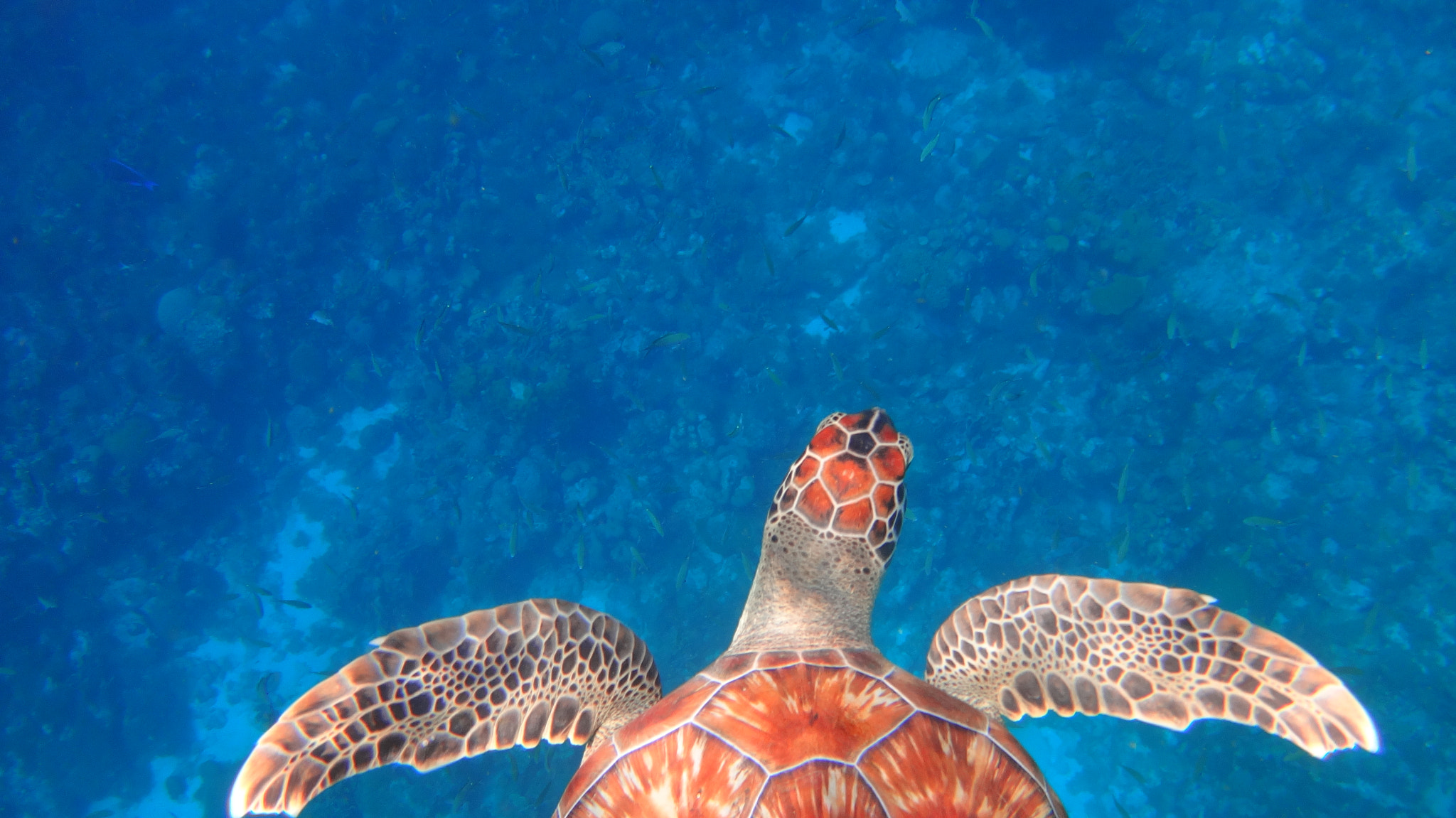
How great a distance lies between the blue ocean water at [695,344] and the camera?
8.34 meters

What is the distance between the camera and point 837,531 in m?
3.21

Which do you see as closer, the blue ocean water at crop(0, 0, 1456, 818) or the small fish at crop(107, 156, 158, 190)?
the blue ocean water at crop(0, 0, 1456, 818)

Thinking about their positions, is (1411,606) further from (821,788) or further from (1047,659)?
(821,788)

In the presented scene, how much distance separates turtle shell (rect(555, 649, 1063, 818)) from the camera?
1.88 meters

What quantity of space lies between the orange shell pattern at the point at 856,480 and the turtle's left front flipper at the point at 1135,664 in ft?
2.43

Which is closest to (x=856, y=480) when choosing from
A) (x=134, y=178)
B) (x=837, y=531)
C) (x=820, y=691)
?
(x=837, y=531)

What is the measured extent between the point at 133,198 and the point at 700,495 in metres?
14.1

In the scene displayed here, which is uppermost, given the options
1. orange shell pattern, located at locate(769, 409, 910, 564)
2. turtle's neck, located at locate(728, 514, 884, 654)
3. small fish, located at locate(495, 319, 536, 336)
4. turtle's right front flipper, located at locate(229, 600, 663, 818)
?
small fish, located at locate(495, 319, 536, 336)

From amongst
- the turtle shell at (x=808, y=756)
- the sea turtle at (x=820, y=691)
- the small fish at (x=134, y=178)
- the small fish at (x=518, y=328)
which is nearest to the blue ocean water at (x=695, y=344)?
the small fish at (x=134, y=178)

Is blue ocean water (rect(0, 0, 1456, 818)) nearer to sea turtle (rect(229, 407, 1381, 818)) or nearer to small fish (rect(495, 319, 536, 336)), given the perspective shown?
small fish (rect(495, 319, 536, 336))

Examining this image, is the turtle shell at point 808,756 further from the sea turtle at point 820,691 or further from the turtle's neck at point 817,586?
the turtle's neck at point 817,586

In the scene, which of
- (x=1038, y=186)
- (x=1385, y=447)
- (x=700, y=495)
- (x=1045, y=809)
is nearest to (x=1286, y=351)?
(x=1385, y=447)

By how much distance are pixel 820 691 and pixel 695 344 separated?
7706 mm

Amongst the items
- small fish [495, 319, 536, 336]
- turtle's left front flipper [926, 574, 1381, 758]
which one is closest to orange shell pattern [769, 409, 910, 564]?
turtle's left front flipper [926, 574, 1381, 758]
